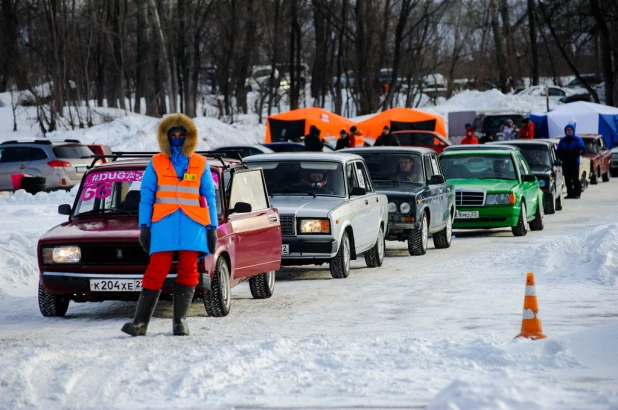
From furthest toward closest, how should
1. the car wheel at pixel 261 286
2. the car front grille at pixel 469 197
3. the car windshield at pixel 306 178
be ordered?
1. the car front grille at pixel 469 197
2. the car windshield at pixel 306 178
3. the car wheel at pixel 261 286

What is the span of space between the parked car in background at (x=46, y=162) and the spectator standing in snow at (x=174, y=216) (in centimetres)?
2253

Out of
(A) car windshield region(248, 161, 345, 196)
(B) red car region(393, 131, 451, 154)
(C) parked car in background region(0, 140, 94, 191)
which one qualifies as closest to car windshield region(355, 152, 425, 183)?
(A) car windshield region(248, 161, 345, 196)

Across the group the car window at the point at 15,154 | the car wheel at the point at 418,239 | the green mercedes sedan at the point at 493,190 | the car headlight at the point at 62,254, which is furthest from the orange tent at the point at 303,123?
the car headlight at the point at 62,254

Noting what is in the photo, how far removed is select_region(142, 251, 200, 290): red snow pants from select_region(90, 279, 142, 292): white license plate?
38.2 inches

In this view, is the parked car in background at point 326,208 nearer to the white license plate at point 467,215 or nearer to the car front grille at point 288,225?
the car front grille at point 288,225

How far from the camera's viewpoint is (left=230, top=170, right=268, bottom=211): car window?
38.5 feet

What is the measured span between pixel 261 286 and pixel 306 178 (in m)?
3.18

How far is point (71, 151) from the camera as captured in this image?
3216 cm

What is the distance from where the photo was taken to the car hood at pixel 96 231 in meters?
10.3

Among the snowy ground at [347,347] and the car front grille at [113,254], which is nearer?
the snowy ground at [347,347]

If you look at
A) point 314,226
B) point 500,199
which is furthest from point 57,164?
point 314,226

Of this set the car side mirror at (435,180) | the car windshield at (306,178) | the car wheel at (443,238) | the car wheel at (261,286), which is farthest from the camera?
the car wheel at (443,238)

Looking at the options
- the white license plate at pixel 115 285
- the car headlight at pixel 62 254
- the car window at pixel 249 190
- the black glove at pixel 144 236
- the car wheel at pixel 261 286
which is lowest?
the car wheel at pixel 261 286

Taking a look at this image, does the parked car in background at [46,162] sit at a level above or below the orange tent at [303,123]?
below
